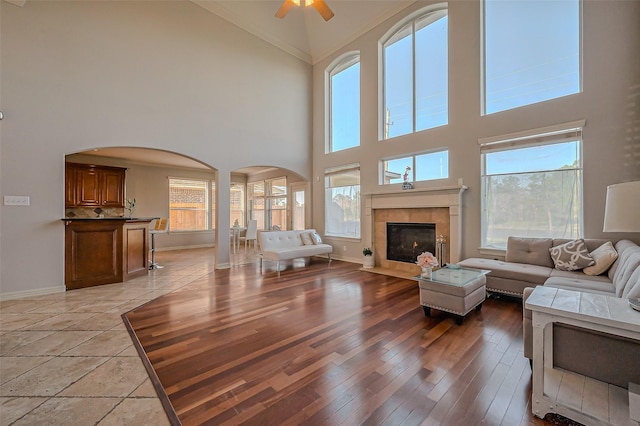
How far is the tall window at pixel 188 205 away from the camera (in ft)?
29.2

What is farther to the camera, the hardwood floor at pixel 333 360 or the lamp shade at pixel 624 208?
the hardwood floor at pixel 333 360

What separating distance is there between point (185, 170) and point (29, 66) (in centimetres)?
531

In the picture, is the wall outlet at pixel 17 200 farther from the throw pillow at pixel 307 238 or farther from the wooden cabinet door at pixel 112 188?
the throw pillow at pixel 307 238

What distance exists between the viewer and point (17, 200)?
3787 millimetres

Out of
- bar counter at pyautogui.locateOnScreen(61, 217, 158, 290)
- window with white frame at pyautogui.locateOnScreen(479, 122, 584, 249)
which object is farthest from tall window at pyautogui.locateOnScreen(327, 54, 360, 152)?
→ bar counter at pyautogui.locateOnScreen(61, 217, 158, 290)

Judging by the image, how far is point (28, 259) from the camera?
3.86 meters

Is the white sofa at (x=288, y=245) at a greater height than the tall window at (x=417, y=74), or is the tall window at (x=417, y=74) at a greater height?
the tall window at (x=417, y=74)

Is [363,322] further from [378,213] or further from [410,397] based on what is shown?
[378,213]

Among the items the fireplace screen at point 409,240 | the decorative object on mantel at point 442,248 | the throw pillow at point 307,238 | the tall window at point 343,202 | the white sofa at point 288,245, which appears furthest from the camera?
the tall window at point 343,202

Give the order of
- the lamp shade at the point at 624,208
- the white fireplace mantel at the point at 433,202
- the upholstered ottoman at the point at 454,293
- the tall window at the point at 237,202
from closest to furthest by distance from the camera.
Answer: the lamp shade at the point at 624,208 → the upholstered ottoman at the point at 454,293 → the white fireplace mantel at the point at 433,202 → the tall window at the point at 237,202

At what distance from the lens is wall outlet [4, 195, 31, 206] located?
372 centimetres

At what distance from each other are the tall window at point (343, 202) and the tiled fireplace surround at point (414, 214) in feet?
1.53

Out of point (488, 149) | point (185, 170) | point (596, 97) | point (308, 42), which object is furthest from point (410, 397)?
point (185, 170)

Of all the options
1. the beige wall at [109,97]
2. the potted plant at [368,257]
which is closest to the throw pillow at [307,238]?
the potted plant at [368,257]
